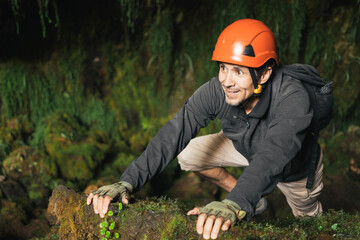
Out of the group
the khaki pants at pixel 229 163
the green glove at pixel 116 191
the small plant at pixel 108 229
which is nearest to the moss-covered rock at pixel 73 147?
the khaki pants at pixel 229 163

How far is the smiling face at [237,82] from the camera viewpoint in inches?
110

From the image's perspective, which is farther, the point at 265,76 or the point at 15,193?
the point at 15,193

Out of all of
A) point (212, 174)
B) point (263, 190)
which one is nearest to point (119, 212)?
point (263, 190)

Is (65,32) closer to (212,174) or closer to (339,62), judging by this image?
(212,174)

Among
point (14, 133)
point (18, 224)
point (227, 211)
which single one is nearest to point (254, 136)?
point (227, 211)

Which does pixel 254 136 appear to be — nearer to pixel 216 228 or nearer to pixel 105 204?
pixel 216 228

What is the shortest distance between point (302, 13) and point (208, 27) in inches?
66.0

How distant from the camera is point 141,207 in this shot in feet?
8.46

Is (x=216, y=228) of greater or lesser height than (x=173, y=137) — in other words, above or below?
below

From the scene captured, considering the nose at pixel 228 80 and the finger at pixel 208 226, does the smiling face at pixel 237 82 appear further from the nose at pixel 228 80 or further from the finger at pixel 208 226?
the finger at pixel 208 226

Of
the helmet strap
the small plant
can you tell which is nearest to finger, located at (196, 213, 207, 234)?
the small plant

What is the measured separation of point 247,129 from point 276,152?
25.0 inches

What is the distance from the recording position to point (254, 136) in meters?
3.09

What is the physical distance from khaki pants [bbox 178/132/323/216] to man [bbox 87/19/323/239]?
0.06 ft
